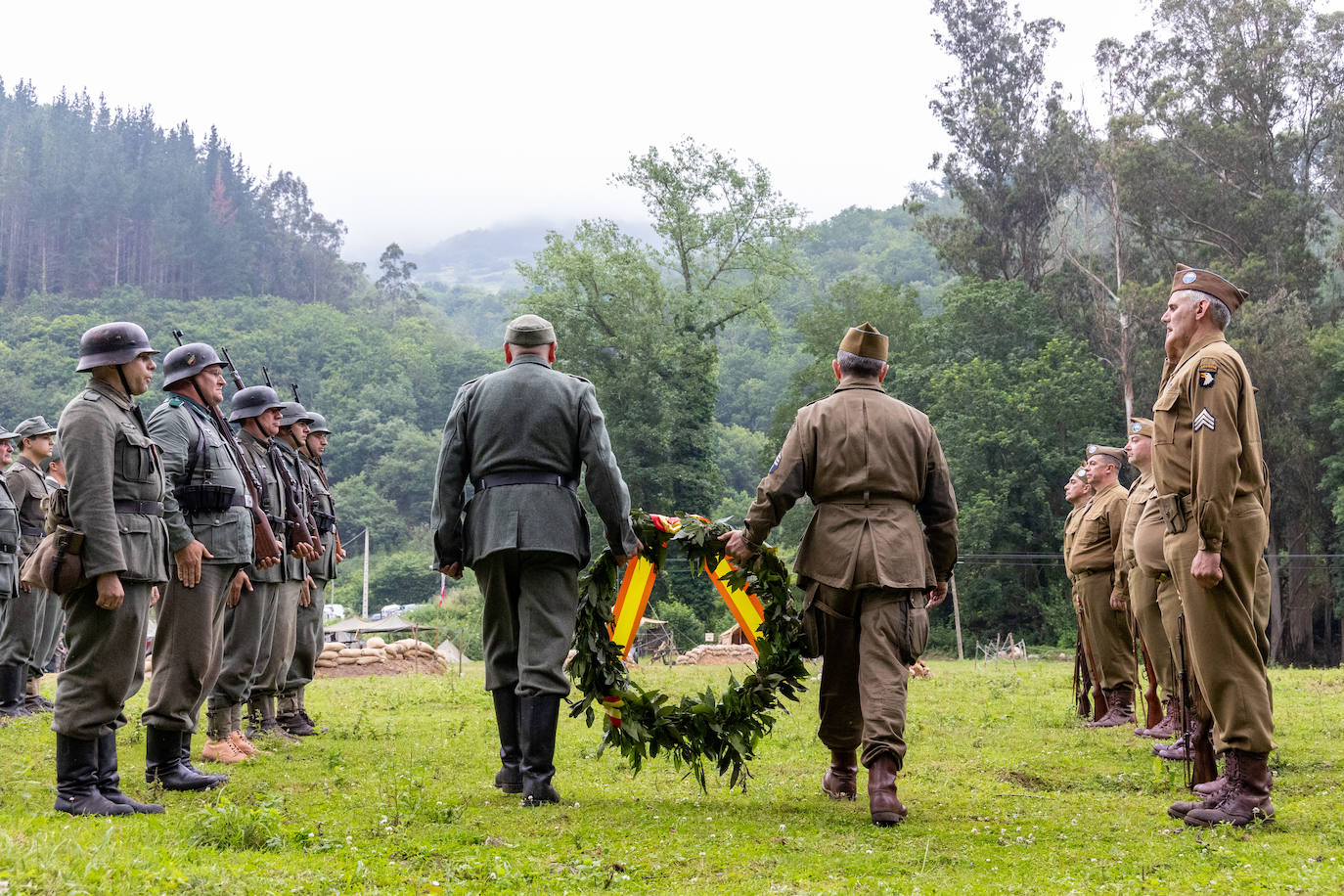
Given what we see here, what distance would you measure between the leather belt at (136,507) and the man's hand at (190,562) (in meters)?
0.30

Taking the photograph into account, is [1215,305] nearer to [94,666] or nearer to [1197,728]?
[1197,728]

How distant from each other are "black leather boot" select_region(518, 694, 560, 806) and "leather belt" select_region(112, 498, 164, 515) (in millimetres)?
2042

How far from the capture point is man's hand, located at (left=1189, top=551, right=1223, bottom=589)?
5438mm

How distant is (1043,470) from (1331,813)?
33901mm

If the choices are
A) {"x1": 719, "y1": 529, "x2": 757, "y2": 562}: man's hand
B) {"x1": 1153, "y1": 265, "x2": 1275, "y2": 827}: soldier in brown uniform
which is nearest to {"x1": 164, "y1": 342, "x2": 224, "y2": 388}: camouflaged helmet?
Result: {"x1": 719, "y1": 529, "x2": 757, "y2": 562}: man's hand

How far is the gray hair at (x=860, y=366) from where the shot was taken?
6469 millimetres

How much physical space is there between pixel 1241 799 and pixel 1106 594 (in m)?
4.85

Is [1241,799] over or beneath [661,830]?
over

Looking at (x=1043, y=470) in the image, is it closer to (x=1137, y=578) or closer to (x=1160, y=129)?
(x=1160, y=129)

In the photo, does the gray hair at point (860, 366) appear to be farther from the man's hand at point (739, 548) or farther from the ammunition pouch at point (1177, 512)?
the ammunition pouch at point (1177, 512)

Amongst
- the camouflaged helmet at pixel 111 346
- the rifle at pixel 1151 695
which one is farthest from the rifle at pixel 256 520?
the rifle at pixel 1151 695

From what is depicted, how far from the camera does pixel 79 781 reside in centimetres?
538

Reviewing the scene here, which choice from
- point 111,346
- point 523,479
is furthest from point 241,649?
point 523,479

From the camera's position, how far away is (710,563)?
689 centimetres
